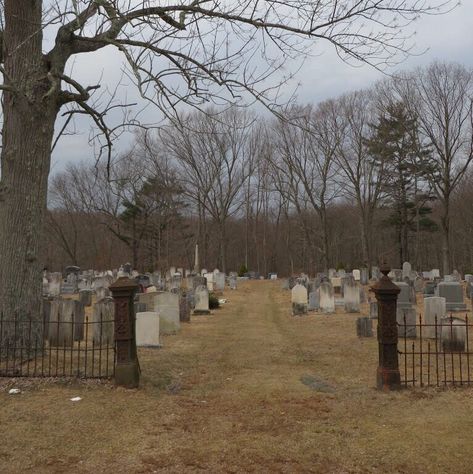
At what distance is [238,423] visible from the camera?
5.38 meters

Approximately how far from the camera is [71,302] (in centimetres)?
1155

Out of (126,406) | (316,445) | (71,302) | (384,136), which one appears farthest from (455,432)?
(384,136)

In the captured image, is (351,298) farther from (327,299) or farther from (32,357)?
(32,357)

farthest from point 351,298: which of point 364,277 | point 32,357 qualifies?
point 364,277

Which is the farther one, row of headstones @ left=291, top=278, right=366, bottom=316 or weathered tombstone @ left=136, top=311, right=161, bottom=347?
row of headstones @ left=291, top=278, right=366, bottom=316

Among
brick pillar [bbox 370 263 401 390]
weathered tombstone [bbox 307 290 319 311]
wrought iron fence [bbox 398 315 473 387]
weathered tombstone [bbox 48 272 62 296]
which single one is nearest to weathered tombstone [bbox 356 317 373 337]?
wrought iron fence [bbox 398 315 473 387]

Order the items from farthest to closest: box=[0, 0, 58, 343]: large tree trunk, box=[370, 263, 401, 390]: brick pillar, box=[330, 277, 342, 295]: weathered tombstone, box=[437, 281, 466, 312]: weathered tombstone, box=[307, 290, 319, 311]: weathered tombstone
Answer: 1. box=[330, 277, 342, 295]: weathered tombstone
2. box=[307, 290, 319, 311]: weathered tombstone
3. box=[437, 281, 466, 312]: weathered tombstone
4. box=[0, 0, 58, 343]: large tree trunk
5. box=[370, 263, 401, 390]: brick pillar

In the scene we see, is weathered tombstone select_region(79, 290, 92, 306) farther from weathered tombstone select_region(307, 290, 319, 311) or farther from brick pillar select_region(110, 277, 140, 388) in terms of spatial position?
brick pillar select_region(110, 277, 140, 388)

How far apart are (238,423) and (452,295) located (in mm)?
12581

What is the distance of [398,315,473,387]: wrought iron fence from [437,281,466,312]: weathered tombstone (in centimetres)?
438

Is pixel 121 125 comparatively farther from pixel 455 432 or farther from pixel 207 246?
pixel 207 246

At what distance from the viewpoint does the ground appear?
4355mm

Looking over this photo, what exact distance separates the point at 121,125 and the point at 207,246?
38.6 metres

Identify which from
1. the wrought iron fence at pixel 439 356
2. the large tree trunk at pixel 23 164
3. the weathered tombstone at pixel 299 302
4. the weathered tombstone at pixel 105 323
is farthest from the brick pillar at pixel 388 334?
the weathered tombstone at pixel 299 302
